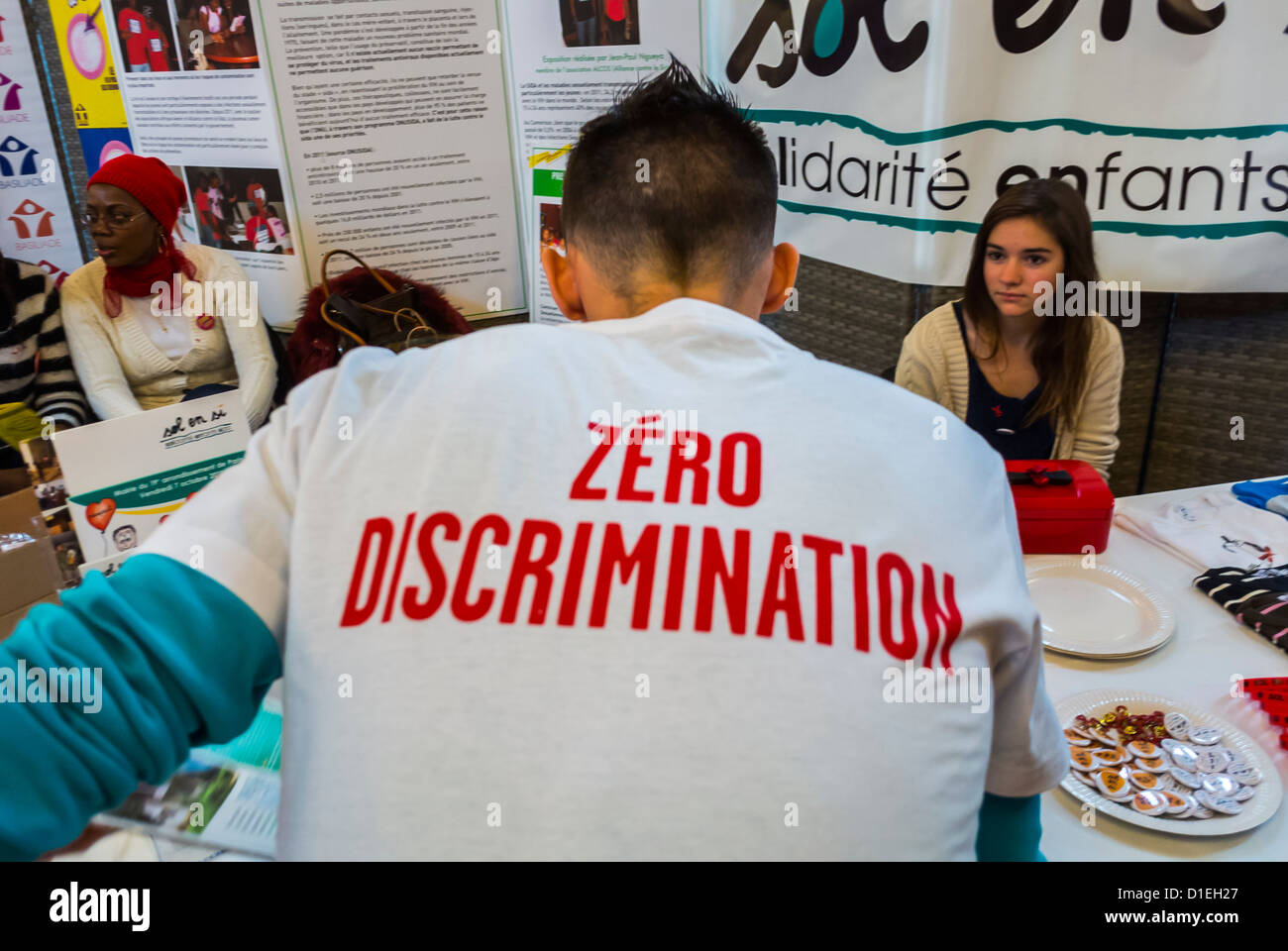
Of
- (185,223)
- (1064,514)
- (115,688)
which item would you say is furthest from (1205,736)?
(185,223)

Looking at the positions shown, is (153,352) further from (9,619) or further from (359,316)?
(9,619)

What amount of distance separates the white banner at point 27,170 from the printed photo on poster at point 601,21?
5.93ft

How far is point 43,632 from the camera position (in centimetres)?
61

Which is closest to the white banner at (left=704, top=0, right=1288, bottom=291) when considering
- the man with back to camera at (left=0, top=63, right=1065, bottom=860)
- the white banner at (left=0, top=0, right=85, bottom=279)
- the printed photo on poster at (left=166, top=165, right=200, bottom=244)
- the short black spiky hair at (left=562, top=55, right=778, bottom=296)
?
the short black spiky hair at (left=562, top=55, right=778, bottom=296)

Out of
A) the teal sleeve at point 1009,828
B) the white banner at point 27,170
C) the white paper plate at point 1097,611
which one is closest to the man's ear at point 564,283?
the teal sleeve at point 1009,828

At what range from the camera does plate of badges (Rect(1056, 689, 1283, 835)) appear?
0.90 m

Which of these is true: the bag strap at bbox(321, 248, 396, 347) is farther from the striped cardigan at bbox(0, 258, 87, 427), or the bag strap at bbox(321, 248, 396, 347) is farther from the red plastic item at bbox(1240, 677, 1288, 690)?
the red plastic item at bbox(1240, 677, 1288, 690)

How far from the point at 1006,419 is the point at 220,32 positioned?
2.50 m

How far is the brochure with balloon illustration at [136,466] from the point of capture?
1.13m

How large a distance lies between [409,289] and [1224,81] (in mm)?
2204

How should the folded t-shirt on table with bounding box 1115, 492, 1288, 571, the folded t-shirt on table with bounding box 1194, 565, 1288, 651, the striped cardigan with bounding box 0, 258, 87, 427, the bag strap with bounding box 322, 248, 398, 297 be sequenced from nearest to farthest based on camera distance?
the folded t-shirt on table with bounding box 1194, 565, 1288, 651
the folded t-shirt on table with bounding box 1115, 492, 1288, 571
the striped cardigan with bounding box 0, 258, 87, 427
the bag strap with bounding box 322, 248, 398, 297

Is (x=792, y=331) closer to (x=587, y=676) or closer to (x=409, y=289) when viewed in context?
(x=409, y=289)

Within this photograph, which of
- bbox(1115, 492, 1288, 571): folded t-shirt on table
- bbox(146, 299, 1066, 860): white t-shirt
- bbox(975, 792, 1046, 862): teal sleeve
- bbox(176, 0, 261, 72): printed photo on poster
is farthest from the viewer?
bbox(176, 0, 261, 72): printed photo on poster

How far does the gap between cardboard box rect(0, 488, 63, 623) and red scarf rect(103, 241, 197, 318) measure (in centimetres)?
161
